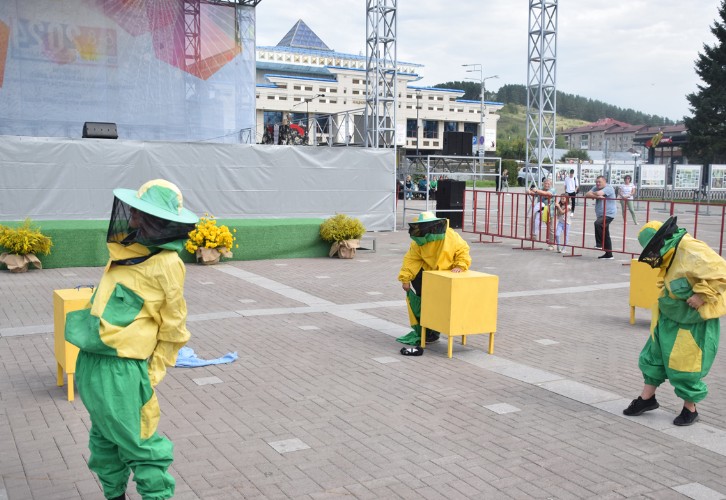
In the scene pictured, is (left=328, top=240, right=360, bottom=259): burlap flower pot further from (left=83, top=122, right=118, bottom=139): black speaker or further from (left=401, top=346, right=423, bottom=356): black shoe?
(left=401, top=346, right=423, bottom=356): black shoe

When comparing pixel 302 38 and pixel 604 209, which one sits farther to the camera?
pixel 302 38

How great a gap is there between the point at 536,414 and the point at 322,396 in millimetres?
1795

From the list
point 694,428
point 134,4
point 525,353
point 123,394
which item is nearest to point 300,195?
point 134,4

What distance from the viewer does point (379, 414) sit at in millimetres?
5887

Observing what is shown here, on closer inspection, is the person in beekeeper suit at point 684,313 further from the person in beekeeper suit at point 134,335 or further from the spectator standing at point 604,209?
the spectator standing at point 604,209

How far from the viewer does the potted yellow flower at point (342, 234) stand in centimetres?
1562

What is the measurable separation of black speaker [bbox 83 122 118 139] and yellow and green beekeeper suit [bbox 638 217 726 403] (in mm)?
15654

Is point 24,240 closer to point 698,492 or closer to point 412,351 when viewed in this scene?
point 412,351

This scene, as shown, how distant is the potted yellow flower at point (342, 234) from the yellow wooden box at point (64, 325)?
9.32m

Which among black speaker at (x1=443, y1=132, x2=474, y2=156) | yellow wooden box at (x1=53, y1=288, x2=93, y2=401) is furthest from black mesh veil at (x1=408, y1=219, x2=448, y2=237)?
black speaker at (x1=443, y1=132, x2=474, y2=156)

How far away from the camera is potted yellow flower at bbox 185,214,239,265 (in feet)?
46.6

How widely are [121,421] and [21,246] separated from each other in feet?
34.3

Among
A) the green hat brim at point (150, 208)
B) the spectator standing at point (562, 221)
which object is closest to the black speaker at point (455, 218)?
the spectator standing at point (562, 221)

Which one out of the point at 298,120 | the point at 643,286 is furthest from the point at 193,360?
the point at 298,120
